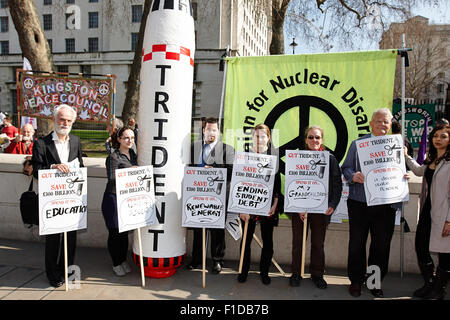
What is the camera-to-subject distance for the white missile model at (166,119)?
159 inches

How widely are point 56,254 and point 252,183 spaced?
2.44m

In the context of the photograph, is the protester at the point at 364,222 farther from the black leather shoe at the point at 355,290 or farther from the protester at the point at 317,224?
the protester at the point at 317,224

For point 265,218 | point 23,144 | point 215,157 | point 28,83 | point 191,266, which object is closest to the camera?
point 265,218

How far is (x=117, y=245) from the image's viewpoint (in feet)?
13.7

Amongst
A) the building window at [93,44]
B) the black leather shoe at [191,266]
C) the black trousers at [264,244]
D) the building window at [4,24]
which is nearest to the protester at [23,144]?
the black leather shoe at [191,266]

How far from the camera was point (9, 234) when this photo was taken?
5480mm

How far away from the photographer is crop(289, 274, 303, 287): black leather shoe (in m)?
4.07

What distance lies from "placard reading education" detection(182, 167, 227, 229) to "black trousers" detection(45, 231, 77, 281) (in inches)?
54.3

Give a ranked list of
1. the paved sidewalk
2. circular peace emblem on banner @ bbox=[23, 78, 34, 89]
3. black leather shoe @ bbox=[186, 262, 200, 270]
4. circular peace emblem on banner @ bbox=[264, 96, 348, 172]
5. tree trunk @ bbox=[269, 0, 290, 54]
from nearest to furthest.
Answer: the paved sidewalk
black leather shoe @ bbox=[186, 262, 200, 270]
circular peace emblem on banner @ bbox=[264, 96, 348, 172]
circular peace emblem on banner @ bbox=[23, 78, 34, 89]
tree trunk @ bbox=[269, 0, 290, 54]

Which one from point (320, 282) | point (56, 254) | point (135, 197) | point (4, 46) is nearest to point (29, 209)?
point (56, 254)

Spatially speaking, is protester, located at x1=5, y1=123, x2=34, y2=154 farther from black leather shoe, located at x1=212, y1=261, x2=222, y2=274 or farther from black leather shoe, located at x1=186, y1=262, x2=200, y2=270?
black leather shoe, located at x1=212, y1=261, x2=222, y2=274

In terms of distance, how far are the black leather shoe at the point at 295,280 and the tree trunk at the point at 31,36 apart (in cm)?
683

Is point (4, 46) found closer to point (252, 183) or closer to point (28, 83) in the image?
point (28, 83)

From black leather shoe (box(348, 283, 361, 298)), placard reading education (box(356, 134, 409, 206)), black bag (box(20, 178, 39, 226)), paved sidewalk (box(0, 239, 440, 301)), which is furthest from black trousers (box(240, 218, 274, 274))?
black bag (box(20, 178, 39, 226))
